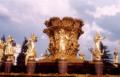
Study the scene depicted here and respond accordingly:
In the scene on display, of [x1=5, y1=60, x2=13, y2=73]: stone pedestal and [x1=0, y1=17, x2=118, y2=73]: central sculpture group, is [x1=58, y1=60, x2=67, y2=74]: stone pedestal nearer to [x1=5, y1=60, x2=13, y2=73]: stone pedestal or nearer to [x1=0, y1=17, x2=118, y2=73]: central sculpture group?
[x1=0, y1=17, x2=118, y2=73]: central sculpture group

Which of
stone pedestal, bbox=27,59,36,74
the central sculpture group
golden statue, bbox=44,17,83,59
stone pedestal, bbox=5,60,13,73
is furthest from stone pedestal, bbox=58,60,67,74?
stone pedestal, bbox=5,60,13,73

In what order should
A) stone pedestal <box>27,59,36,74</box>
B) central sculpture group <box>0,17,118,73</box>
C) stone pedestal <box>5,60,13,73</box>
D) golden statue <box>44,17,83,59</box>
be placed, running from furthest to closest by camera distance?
golden statue <box>44,17,83,59</box> → central sculpture group <box>0,17,118,73</box> → stone pedestal <box>5,60,13,73</box> → stone pedestal <box>27,59,36,74</box>

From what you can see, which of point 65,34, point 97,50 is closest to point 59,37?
point 65,34

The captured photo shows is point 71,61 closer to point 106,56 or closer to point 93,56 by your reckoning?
point 93,56

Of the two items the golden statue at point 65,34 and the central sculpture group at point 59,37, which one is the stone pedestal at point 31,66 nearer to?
the central sculpture group at point 59,37

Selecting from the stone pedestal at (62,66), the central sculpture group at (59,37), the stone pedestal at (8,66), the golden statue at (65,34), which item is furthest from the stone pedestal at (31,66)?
the golden statue at (65,34)

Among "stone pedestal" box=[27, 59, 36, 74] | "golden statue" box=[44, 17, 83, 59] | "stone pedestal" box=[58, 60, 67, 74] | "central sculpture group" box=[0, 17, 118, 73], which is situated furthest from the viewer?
"golden statue" box=[44, 17, 83, 59]

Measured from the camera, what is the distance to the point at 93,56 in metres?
27.2

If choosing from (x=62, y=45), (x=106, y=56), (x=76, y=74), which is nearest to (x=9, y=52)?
(x=62, y=45)

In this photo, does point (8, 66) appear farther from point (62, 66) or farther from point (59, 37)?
point (59, 37)

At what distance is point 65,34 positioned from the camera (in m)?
31.8

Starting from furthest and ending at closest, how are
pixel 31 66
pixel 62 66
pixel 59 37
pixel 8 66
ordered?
pixel 59 37 → pixel 8 66 → pixel 31 66 → pixel 62 66

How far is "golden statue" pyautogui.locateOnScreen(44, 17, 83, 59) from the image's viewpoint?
3144cm

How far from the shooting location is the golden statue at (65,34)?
Answer: 103 ft
